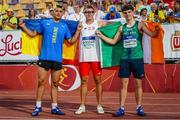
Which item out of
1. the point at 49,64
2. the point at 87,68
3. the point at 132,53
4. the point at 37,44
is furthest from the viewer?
the point at 37,44

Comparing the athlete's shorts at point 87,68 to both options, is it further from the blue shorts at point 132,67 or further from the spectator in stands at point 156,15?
the spectator in stands at point 156,15

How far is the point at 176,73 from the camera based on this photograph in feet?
50.3

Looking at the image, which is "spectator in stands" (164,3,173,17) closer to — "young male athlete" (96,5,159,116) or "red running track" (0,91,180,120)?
"red running track" (0,91,180,120)

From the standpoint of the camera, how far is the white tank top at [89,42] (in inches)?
406

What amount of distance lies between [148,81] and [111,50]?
5173mm

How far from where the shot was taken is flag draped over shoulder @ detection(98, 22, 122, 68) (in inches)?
414

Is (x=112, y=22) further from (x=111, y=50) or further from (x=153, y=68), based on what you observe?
(x=153, y=68)

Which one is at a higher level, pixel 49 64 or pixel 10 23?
pixel 10 23

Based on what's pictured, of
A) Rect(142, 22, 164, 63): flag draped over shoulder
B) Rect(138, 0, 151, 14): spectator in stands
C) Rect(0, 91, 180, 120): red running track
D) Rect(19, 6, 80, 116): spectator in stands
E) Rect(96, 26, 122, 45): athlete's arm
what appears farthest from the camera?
Rect(138, 0, 151, 14): spectator in stands

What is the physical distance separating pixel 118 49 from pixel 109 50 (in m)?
0.20

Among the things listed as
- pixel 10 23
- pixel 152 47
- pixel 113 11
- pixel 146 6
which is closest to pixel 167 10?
pixel 146 6

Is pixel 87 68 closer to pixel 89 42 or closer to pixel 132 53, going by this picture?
pixel 89 42

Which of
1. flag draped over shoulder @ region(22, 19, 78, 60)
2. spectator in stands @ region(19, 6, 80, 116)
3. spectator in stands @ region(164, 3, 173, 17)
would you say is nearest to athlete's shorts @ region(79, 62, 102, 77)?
spectator in stands @ region(19, 6, 80, 116)

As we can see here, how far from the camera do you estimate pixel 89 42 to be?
10359mm
